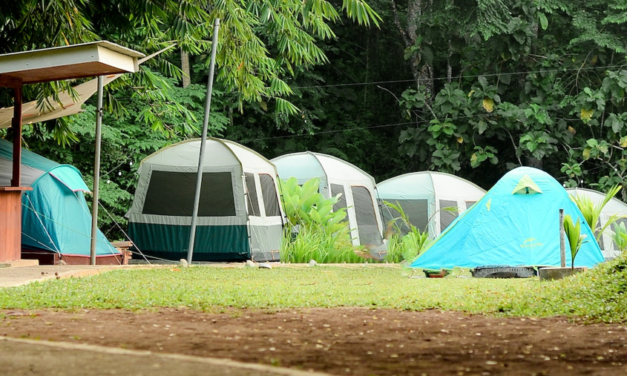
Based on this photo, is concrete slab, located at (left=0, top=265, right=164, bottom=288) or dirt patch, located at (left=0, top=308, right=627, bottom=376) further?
concrete slab, located at (left=0, top=265, right=164, bottom=288)

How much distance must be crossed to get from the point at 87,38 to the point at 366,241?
268 inches

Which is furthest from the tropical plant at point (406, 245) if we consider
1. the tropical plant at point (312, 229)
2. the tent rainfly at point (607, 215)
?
the tent rainfly at point (607, 215)

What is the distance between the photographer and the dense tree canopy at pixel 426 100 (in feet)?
58.0

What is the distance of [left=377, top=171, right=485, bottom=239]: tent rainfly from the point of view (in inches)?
680

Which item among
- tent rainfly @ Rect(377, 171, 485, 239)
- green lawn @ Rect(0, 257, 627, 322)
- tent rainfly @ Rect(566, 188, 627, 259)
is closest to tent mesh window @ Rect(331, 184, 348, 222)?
tent rainfly @ Rect(377, 171, 485, 239)

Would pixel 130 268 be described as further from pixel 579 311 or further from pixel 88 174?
pixel 88 174

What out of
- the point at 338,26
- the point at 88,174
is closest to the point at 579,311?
the point at 88,174

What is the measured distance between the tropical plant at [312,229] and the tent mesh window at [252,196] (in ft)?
2.07

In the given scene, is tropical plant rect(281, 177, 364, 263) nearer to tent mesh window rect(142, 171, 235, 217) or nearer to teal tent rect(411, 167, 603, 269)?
tent mesh window rect(142, 171, 235, 217)

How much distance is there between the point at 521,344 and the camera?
14.6 ft

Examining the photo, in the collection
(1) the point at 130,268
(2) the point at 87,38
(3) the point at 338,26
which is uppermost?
(3) the point at 338,26

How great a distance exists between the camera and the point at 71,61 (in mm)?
8953

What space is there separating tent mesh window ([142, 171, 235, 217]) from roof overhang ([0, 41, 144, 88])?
13.2ft

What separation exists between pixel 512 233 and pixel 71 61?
18.7ft
